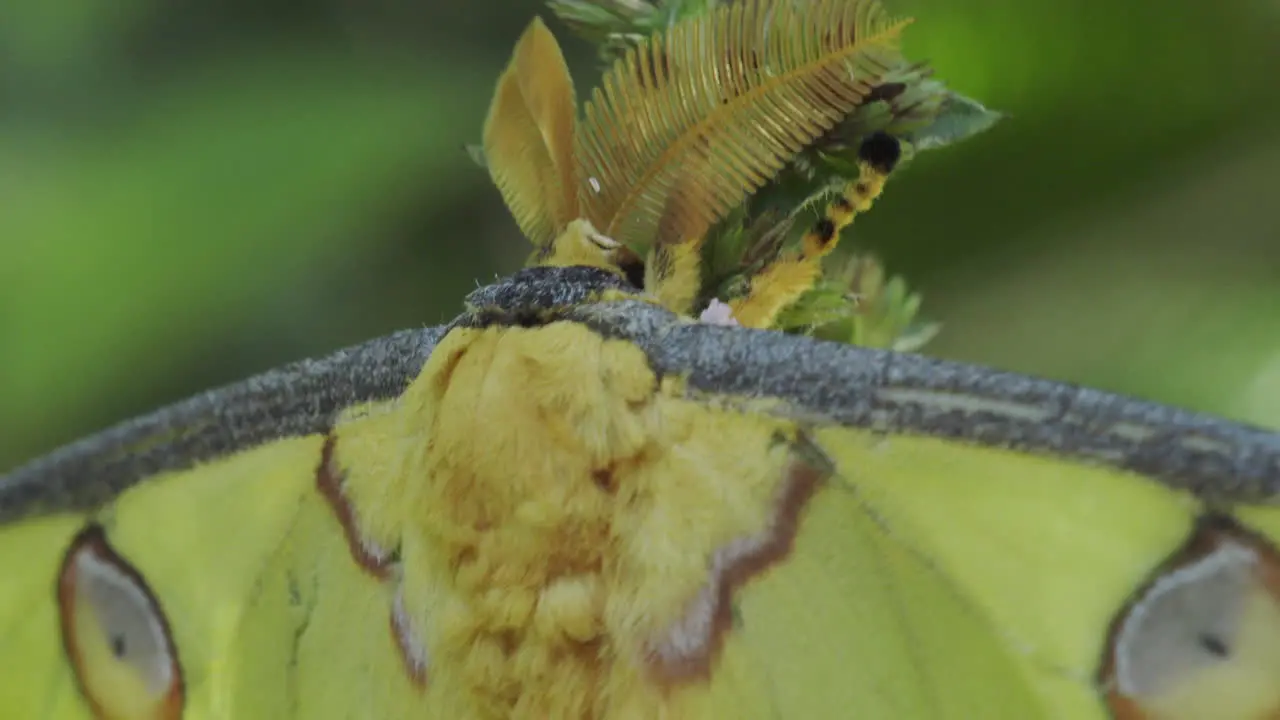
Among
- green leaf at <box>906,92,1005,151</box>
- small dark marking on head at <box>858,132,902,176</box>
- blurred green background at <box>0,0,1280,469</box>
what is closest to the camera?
small dark marking on head at <box>858,132,902,176</box>

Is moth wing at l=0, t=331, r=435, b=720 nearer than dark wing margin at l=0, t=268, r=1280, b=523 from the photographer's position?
No

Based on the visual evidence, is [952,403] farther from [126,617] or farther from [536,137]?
[126,617]

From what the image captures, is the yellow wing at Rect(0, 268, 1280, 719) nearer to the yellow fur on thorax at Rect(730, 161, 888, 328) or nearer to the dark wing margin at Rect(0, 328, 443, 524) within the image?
the dark wing margin at Rect(0, 328, 443, 524)

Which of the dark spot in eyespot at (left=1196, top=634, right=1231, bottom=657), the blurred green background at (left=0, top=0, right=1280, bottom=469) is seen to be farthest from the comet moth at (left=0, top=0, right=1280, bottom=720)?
the blurred green background at (left=0, top=0, right=1280, bottom=469)

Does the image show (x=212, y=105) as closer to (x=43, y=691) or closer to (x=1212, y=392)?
(x=43, y=691)

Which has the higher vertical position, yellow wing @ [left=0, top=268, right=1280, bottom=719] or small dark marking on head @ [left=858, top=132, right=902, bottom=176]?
small dark marking on head @ [left=858, top=132, right=902, bottom=176]

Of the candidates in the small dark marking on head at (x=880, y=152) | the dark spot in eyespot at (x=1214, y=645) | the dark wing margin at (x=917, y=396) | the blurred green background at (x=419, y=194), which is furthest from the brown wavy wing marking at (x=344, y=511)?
the blurred green background at (x=419, y=194)

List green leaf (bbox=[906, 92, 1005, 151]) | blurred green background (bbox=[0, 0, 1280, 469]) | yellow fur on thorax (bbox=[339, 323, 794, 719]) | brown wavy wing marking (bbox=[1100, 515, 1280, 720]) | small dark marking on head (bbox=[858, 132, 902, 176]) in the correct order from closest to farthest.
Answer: brown wavy wing marking (bbox=[1100, 515, 1280, 720]) → yellow fur on thorax (bbox=[339, 323, 794, 719]) → small dark marking on head (bbox=[858, 132, 902, 176]) → green leaf (bbox=[906, 92, 1005, 151]) → blurred green background (bbox=[0, 0, 1280, 469])
